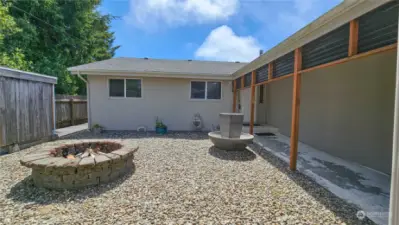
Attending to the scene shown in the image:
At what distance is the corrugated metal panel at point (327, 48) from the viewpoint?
292 cm

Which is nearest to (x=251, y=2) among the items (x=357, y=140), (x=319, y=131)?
(x=319, y=131)

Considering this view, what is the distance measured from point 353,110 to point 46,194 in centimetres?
648

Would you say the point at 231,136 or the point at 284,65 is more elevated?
the point at 284,65

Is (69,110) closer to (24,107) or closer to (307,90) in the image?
(24,107)

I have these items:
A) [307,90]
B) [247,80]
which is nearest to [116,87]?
[247,80]

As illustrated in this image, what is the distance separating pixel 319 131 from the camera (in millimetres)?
6160

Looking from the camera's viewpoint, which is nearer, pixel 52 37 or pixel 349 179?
pixel 349 179

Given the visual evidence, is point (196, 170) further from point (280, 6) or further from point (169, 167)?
point (280, 6)

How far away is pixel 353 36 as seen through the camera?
2.69 meters

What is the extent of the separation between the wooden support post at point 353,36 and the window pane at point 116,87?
27.3 feet

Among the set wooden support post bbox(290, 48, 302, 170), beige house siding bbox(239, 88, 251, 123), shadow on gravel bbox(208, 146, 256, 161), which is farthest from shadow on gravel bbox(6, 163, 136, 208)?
beige house siding bbox(239, 88, 251, 123)

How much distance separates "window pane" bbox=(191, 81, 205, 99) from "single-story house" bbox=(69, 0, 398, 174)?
0.15 feet

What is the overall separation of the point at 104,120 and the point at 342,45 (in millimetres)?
8781

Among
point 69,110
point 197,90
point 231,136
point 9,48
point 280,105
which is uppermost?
point 9,48
